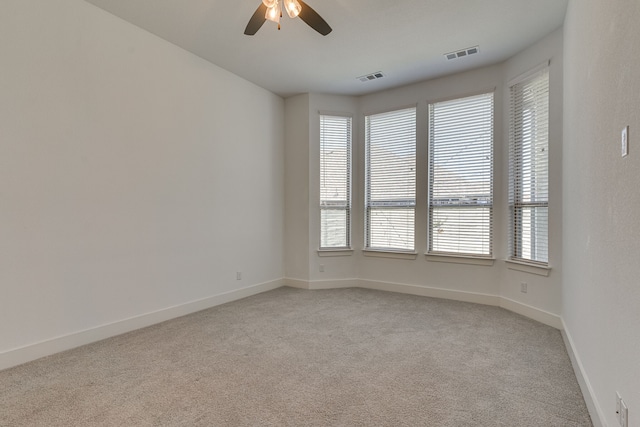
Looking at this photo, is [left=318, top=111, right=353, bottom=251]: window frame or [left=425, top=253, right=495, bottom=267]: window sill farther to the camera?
[left=318, top=111, right=353, bottom=251]: window frame

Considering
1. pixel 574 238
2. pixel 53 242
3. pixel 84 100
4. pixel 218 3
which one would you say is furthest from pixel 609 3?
pixel 53 242

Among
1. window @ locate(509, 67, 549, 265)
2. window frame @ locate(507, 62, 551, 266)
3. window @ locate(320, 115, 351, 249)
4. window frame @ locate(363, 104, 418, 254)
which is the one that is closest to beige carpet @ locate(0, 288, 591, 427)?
window frame @ locate(507, 62, 551, 266)

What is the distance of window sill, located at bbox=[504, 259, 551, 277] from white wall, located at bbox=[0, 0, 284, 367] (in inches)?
135

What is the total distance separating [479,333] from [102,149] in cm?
401

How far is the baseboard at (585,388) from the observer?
1.73 metres

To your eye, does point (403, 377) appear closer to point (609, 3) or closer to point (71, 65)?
point (609, 3)

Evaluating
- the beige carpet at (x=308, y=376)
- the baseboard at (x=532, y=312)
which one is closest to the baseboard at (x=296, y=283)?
the beige carpet at (x=308, y=376)

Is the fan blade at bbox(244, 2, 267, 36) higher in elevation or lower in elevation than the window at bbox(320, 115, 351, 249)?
higher

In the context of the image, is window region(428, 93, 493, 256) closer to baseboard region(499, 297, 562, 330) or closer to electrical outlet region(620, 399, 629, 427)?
baseboard region(499, 297, 562, 330)

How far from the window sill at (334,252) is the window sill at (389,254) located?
239mm

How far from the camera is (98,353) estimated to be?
2707mm

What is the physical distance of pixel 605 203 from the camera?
1.67m

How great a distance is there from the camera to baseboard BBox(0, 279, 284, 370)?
98.3 inches

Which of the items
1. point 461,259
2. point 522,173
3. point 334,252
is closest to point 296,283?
point 334,252
